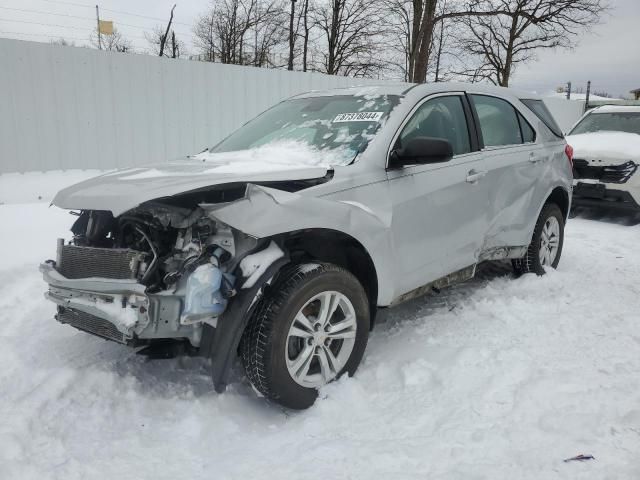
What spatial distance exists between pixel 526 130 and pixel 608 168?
13.5ft

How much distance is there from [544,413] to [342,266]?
4.38 feet

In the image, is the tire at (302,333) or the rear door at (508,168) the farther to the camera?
the rear door at (508,168)

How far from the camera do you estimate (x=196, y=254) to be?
2564 mm

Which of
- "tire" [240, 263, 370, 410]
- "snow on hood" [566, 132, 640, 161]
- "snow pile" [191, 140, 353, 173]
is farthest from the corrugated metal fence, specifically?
"tire" [240, 263, 370, 410]

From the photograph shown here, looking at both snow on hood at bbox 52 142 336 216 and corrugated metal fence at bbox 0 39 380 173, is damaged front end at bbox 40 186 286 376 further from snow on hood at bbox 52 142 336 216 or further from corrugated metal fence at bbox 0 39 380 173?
corrugated metal fence at bbox 0 39 380 173

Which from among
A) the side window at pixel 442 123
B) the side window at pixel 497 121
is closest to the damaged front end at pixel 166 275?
the side window at pixel 442 123

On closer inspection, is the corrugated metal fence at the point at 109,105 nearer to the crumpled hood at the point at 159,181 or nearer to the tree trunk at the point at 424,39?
the crumpled hood at the point at 159,181

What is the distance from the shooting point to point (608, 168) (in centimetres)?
792

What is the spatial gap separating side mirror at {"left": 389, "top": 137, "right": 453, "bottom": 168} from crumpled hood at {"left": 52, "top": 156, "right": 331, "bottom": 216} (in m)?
0.51

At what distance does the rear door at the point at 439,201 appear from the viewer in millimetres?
3223

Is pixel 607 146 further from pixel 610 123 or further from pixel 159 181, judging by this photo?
pixel 159 181

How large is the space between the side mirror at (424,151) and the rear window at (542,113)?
2.25 m

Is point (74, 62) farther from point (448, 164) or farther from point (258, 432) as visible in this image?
point (258, 432)

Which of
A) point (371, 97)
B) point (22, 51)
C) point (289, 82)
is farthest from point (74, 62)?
point (371, 97)
